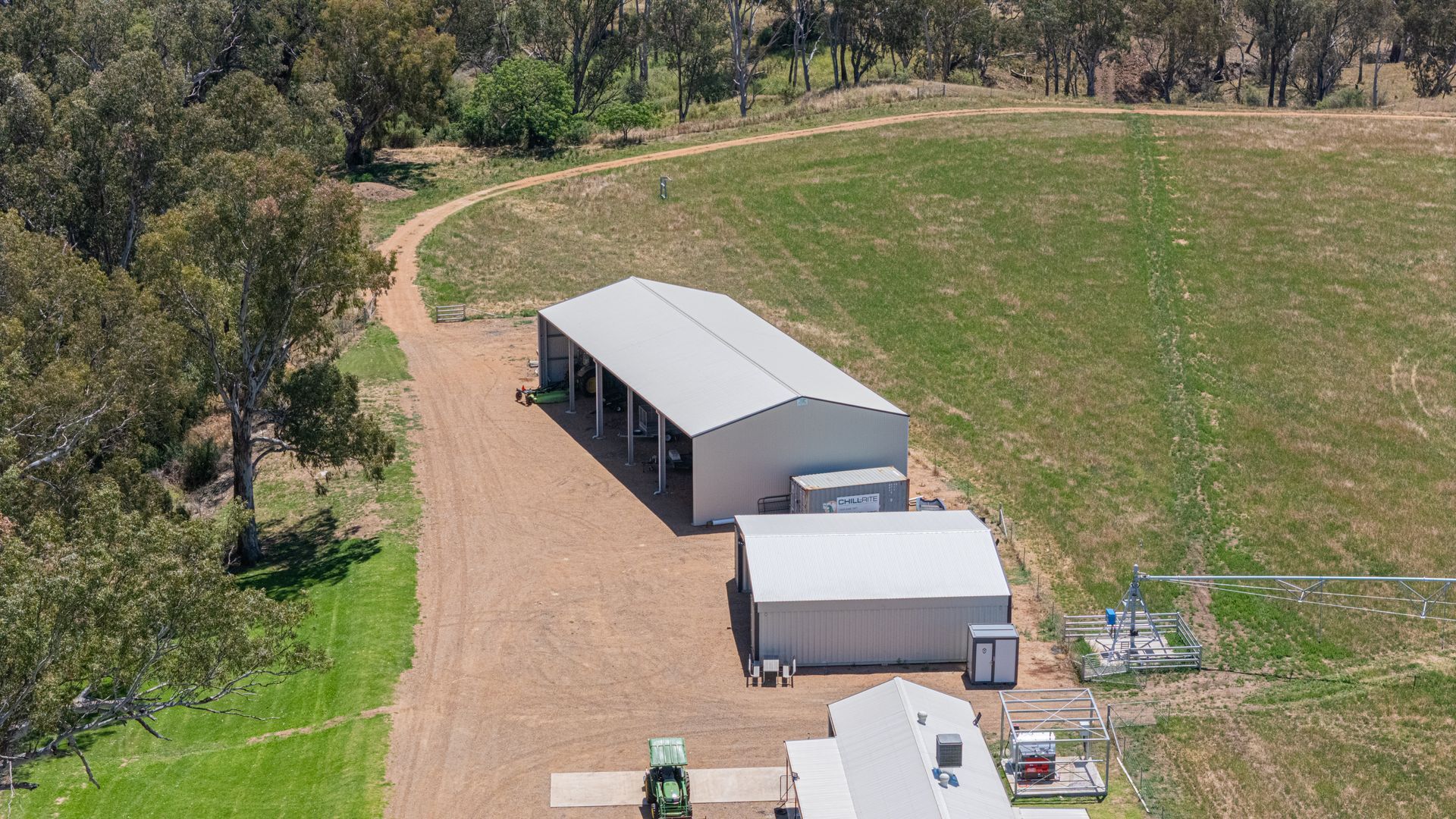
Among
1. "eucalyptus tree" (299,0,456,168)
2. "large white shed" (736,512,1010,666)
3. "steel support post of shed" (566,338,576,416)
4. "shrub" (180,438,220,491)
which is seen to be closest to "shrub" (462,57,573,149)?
"eucalyptus tree" (299,0,456,168)

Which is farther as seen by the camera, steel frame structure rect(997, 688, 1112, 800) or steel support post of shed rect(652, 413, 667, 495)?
steel support post of shed rect(652, 413, 667, 495)

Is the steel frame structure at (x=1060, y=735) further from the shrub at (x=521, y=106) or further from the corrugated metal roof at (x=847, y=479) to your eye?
the shrub at (x=521, y=106)

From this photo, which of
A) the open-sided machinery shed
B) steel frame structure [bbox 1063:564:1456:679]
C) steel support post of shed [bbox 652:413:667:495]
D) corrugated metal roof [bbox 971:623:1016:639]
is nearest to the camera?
corrugated metal roof [bbox 971:623:1016:639]

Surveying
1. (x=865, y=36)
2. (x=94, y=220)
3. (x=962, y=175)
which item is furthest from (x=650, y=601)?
(x=865, y=36)

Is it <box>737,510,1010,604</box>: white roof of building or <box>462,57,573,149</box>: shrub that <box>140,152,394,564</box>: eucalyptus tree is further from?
<box>462,57,573,149</box>: shrub

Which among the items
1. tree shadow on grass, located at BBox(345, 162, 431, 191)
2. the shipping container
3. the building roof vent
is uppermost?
tree shadow on grass, located at BBox(345, 162, 431, 191)

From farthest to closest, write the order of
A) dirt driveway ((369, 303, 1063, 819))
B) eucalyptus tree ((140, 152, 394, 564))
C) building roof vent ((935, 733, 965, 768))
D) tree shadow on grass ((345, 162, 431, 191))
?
tree shadow on grass ((345, 162, 431, 191)) < eucalyptus tree ((140, 152, 394, 564)) < dirt driveway ((369, 303, 1063, 819)) < building roof vent ((935, 733, 965, 768))

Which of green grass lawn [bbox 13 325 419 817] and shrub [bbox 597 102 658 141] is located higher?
shrub [bbox 597 102 658 141]
